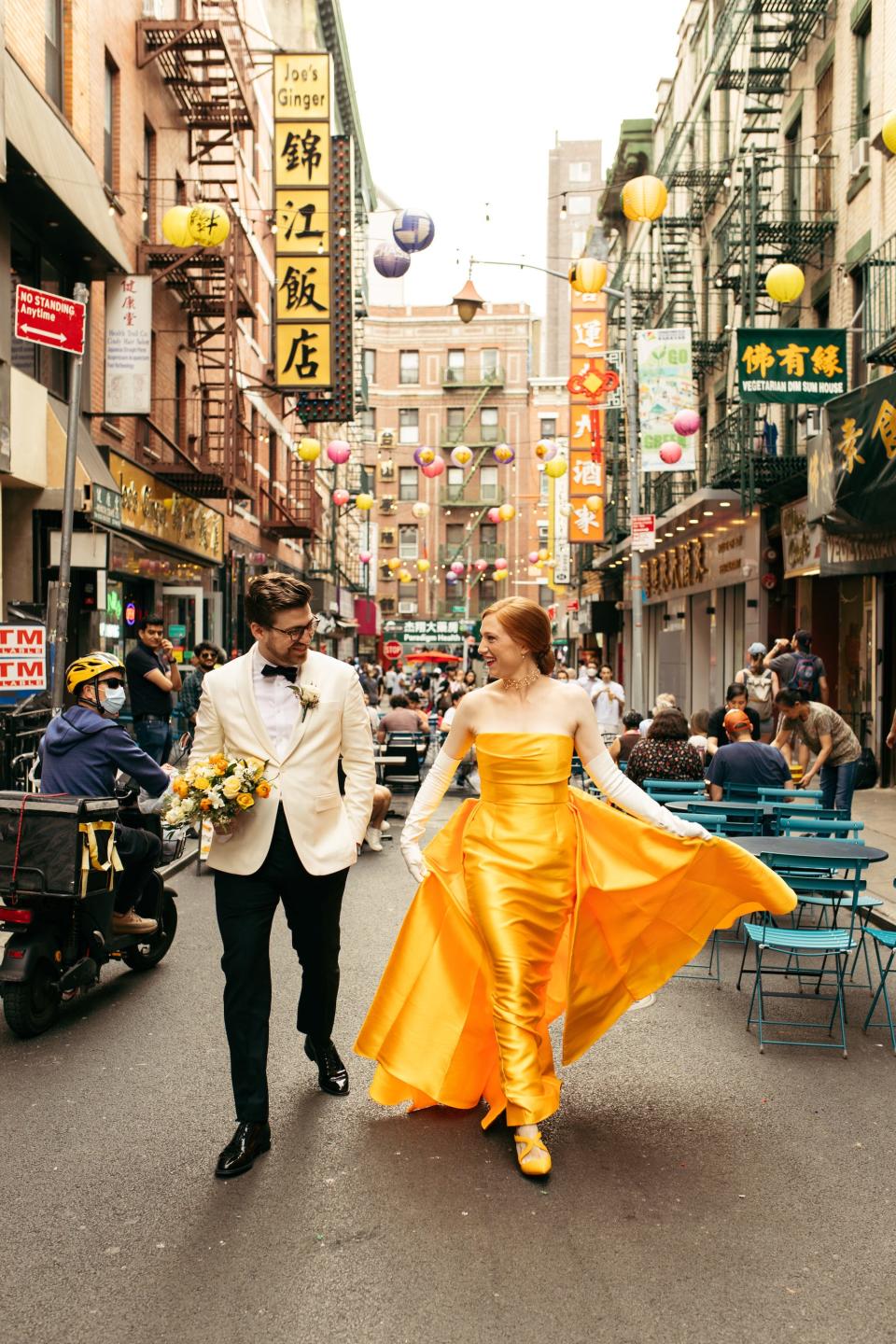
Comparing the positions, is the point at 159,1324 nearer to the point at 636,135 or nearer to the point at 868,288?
the point at 868,288

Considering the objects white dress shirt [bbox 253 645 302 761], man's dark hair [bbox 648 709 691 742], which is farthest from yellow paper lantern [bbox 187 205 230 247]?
white dress shirt [bbox 253 645 302 761]

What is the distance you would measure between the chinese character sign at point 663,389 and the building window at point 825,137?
367cm

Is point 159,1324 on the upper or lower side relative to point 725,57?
lower

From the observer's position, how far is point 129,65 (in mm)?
20000

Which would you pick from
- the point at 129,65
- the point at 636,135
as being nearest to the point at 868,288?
the point at 129,65

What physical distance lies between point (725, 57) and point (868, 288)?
34.7ft

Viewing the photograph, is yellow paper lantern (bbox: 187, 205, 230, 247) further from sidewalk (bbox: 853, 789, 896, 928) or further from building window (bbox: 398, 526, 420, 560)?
building window (bbox: 398, 526, 420, 560)

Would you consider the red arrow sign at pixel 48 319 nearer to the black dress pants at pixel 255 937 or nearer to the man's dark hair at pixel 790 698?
the black dress pants at pixel 255 937

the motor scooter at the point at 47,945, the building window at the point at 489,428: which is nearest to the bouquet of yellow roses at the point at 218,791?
the motor scooter at the point at 47,945

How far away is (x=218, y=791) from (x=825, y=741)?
8.25 metres

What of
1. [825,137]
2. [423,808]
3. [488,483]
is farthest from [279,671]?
[488,483]

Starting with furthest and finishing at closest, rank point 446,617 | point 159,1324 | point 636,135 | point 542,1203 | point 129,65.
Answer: point 446,617 < point 636,135 < point 129,65 < point 542,1203 < point 159,1324

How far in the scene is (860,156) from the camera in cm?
1909

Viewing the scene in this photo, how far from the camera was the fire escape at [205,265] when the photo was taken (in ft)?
68.1
